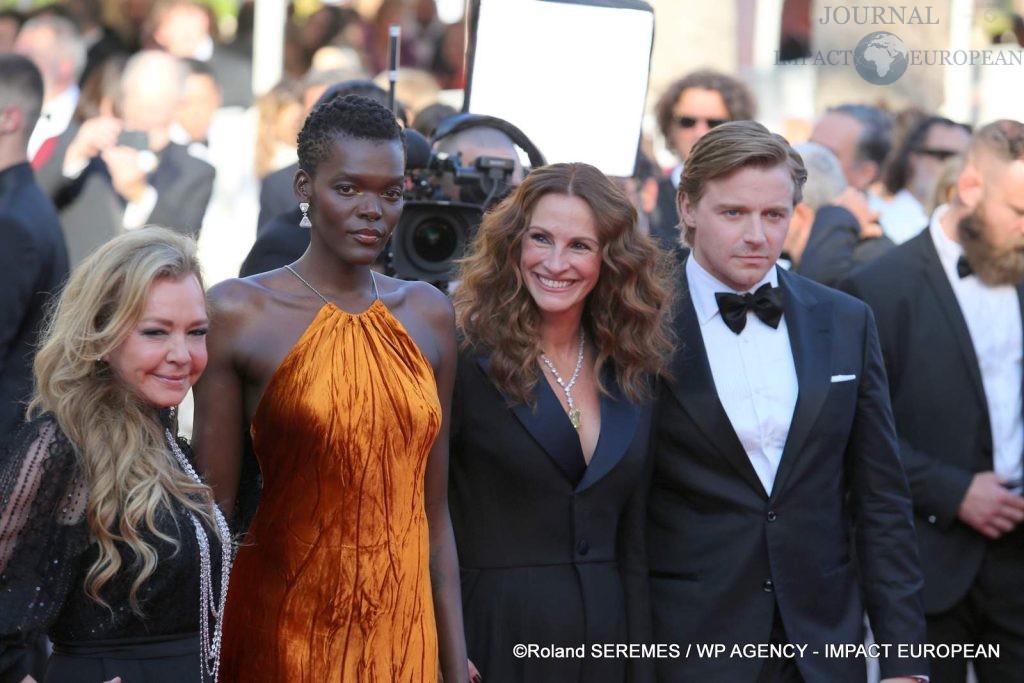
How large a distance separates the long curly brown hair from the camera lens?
40 cm

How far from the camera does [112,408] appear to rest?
319 cm

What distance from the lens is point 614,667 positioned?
13.1 feet

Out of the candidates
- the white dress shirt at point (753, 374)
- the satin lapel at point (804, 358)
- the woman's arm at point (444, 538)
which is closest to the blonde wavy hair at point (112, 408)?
the woman's arm at point (444, 538)

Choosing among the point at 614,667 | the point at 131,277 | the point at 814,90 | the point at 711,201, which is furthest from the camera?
the point at 814,90

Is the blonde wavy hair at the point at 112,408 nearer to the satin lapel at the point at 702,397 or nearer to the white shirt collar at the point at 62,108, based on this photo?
the satin lapel at the point at 702,397

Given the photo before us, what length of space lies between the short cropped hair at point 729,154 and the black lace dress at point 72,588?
1933mm

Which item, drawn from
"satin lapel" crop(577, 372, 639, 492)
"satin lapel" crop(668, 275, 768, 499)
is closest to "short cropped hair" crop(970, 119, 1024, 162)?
"satin lapel" crop(668, 275, 768, 499)

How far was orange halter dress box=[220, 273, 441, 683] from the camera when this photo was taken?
11.2ft

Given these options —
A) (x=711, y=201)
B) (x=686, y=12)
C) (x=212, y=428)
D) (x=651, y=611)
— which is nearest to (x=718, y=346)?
(x=711, y=201)

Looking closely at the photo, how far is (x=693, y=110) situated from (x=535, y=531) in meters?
4.24

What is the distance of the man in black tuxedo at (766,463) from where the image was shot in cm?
419

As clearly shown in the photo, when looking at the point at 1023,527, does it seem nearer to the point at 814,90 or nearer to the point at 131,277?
the point at 131,277

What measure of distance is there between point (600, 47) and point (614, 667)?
2.21 m

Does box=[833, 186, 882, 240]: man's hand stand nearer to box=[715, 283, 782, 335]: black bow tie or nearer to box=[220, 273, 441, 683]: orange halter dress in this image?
box=[715, 283, 782, 335]: black bow tie
